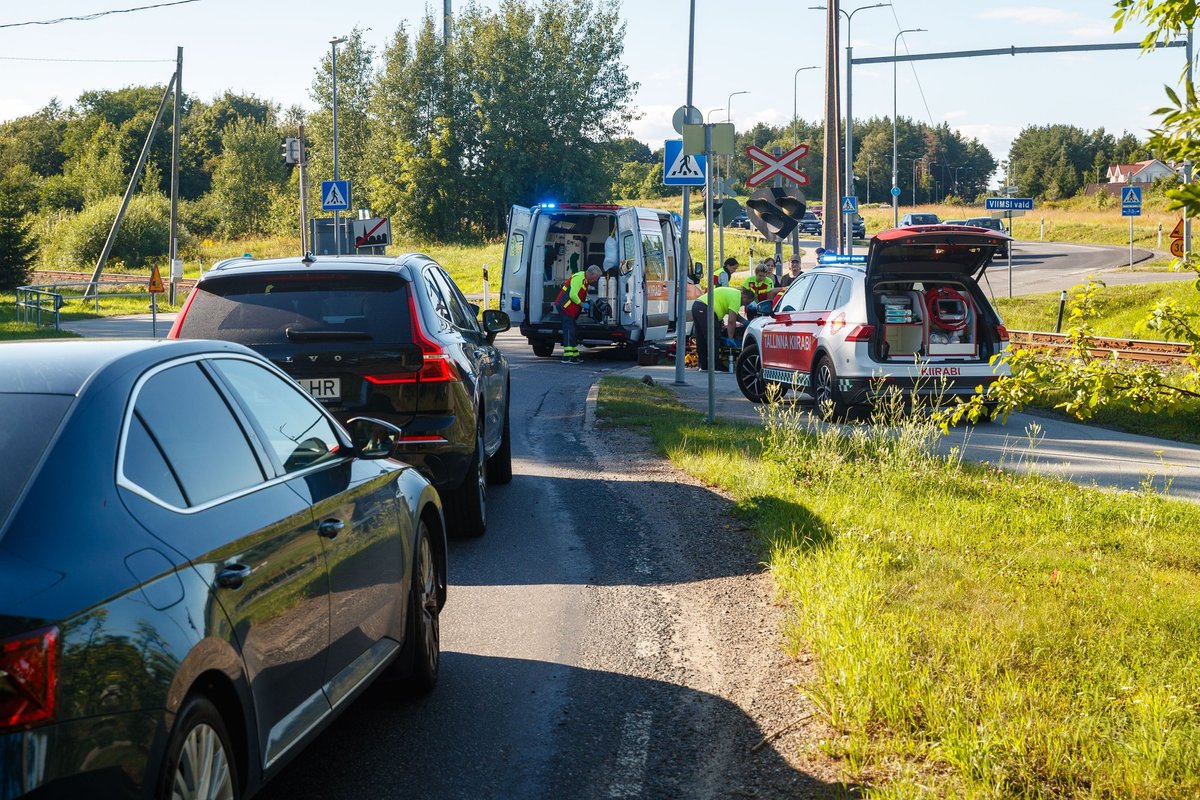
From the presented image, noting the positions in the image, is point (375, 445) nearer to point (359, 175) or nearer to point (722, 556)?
point (722, 556)

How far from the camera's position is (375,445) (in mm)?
5414

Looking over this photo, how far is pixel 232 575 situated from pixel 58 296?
3607 centimetres

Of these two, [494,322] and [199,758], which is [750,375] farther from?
[199,758]

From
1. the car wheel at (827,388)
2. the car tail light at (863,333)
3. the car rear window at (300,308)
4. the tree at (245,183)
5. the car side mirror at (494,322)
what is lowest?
the car wheel at (827,388)

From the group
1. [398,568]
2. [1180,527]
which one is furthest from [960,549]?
[398,568]

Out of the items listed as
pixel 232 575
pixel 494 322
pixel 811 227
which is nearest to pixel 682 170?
pixel 494 322

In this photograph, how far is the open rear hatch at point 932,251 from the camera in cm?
1523

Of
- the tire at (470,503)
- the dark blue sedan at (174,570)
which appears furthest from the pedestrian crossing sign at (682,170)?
the dark blue sedan at (174,570)

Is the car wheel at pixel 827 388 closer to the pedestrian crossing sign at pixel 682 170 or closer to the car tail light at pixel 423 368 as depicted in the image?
the pedestrian crossing sign at pixel 682 170

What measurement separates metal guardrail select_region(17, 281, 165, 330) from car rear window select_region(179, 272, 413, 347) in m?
23.0

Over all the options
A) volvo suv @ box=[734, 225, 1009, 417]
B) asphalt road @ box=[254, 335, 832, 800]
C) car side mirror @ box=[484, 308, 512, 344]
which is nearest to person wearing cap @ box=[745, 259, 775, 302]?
volvo suv @ box=[734, 225, 1009, 417]

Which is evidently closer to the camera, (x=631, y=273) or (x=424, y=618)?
(x=424, y=618)

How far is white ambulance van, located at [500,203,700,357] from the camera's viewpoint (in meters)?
26.0

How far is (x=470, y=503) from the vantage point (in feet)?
30.2
